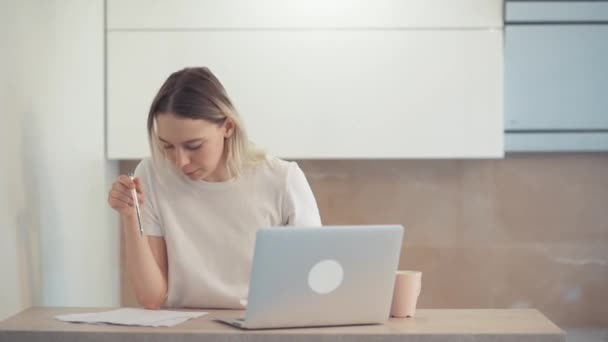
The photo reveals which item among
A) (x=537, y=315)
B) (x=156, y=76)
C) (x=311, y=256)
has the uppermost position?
(x=156, y=76)

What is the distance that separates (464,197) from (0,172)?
170cm

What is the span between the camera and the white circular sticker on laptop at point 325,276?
1.65m

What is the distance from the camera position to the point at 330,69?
2.74 meters

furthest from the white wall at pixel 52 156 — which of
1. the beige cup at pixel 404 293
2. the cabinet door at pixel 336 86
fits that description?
the beige cup at pixel 404 293

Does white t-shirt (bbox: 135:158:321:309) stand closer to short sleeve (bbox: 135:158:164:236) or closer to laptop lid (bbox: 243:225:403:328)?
short sleeve (bbox: 135:158:164:236)

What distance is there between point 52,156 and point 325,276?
0.83 m

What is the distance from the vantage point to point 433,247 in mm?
3090

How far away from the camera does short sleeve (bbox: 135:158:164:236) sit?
2.08m

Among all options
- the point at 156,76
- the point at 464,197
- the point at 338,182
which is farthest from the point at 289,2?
the point at 464,197

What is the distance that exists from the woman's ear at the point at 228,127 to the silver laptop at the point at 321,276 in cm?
50

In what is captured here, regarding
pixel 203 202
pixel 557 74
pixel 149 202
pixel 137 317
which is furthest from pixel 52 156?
pixel 557 74

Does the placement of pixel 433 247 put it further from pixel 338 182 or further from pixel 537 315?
pixel 537 315

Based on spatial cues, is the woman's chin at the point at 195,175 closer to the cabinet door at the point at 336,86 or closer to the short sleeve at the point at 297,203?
the short sleeve at the point at 297,203

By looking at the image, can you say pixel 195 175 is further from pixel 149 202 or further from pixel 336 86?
pixel 336 86
